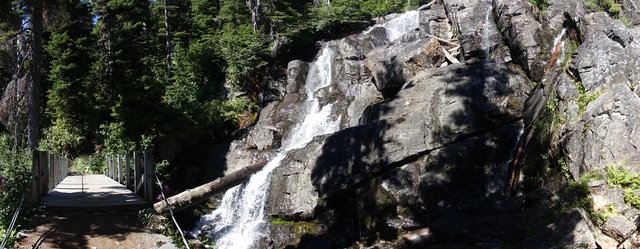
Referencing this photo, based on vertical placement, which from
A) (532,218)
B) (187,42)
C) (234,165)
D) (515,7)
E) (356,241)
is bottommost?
(356,241)

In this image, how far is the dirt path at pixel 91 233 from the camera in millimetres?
7406

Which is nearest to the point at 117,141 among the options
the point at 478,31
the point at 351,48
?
the point at 351,48

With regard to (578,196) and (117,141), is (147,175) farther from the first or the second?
(117,141)

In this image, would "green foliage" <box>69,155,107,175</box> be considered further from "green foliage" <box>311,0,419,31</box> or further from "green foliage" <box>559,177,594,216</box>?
"green foliage" <box>559,177,594,216</box>

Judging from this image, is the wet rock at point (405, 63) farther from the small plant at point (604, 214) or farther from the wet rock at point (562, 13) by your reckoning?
the small plant at point (604, 214)

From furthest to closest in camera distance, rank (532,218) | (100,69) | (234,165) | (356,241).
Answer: (100,69), (234,165), (356,241), (532,218)

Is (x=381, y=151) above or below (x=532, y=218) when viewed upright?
above

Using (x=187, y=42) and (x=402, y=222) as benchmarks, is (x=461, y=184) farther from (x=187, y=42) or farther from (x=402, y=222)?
(x=187, y=42)

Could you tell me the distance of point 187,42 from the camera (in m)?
40.0

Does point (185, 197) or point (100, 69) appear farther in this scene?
point (100, 69)

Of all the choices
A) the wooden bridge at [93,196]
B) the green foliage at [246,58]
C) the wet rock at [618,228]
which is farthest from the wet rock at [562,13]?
the green foliage at [246,58]

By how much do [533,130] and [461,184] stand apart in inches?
90.7

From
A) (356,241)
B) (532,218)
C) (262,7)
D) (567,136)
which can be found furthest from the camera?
(262,7)

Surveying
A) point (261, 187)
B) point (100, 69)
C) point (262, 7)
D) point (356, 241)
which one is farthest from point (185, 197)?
point (262, 7)
